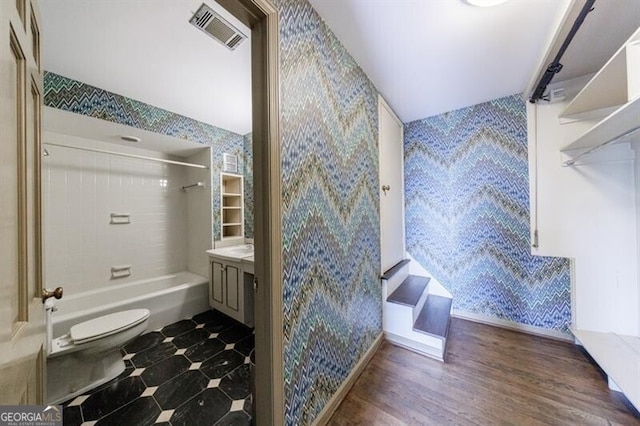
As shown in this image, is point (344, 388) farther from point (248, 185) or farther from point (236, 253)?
point (248, 185)

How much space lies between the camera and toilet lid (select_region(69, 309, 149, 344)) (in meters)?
1.59

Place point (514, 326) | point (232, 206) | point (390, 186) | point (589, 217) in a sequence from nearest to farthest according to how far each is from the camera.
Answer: point (589, 217) < point (514, 326) < point (390, 186) < point (232, 206)

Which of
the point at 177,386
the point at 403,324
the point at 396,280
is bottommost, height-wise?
the point at 177,386

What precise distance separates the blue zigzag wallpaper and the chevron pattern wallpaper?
128cm

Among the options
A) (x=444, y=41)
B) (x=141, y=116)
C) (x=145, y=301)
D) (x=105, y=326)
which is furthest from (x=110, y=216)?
(x=444, y=41)

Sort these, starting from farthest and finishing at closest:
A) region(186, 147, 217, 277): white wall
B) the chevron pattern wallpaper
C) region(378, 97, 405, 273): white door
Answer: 1. region(186, 147, 217, 277): white wall
2. region(378, 97, 405, 273): white door
3. the chevron pattern wallpaper

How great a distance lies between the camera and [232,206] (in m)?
3.27

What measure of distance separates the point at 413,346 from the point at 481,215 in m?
1.60

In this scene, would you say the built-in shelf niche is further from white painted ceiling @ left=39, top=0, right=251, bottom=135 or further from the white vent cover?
white painted ceiling @ left=39, top=0, right=251, bottom=135

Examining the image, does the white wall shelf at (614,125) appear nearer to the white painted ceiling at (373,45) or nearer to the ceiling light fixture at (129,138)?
the white painted ceiling at (373,45)

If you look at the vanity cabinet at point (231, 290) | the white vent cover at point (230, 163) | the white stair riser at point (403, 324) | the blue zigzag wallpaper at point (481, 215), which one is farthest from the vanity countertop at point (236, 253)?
the blue zigzag wallpaper at point (481, 215)

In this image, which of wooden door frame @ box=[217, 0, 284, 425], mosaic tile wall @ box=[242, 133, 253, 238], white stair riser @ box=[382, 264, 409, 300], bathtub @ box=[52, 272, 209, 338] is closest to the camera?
wooden door frame @ box=[217, 0, 284, 425]

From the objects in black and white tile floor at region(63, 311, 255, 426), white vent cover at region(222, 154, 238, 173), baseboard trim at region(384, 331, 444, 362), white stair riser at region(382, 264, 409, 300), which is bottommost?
black and white tile floor at region(63, 311, 255, 426)

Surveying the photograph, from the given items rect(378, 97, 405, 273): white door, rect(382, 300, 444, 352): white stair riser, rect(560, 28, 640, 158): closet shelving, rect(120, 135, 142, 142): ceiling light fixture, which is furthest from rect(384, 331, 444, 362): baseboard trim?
rect(120, 135, 142, 142): ceiling light fixture
